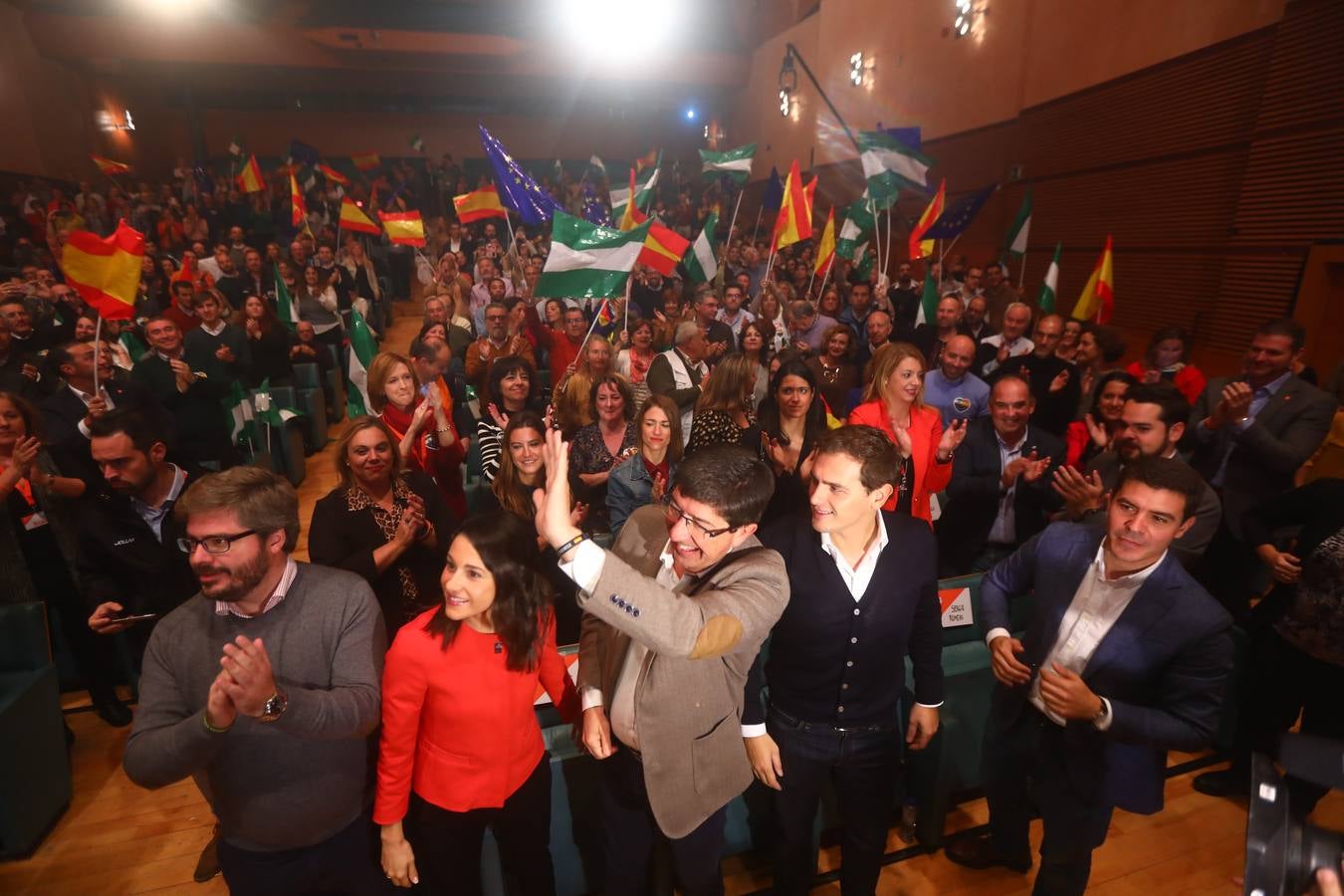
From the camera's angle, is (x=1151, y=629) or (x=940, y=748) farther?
(x=940, y=748)

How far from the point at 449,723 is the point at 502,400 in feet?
8.58

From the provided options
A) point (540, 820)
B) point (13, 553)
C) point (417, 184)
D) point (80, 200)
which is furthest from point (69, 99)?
point (540, 820)

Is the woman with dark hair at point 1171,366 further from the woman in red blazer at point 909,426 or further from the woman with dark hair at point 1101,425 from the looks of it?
the woman in red blazer at point 909,426

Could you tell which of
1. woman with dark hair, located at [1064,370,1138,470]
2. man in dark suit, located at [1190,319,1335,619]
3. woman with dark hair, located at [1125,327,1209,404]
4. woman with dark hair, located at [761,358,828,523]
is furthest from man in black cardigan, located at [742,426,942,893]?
woman with dark hair, located at [1125,327,1209,404]

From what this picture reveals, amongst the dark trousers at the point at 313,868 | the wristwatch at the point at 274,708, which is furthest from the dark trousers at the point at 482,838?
the wristwatch at the point at 274,708

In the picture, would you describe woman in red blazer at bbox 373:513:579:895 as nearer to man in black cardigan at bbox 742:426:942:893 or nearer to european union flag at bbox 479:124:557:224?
man in black cardigan at bbox 742:426:942:893

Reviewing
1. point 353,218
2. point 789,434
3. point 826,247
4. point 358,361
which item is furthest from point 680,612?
point 353,218

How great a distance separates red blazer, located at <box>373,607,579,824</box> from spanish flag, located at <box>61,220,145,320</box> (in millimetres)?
3497

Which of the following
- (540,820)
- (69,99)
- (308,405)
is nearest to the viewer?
(540,820)

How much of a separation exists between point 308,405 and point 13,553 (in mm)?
3896

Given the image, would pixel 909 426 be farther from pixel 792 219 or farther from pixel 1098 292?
pixel 1098 292

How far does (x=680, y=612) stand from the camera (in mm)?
1336

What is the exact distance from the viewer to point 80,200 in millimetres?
11945

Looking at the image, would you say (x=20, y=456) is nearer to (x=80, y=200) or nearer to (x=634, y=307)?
(x=634, y=307)
